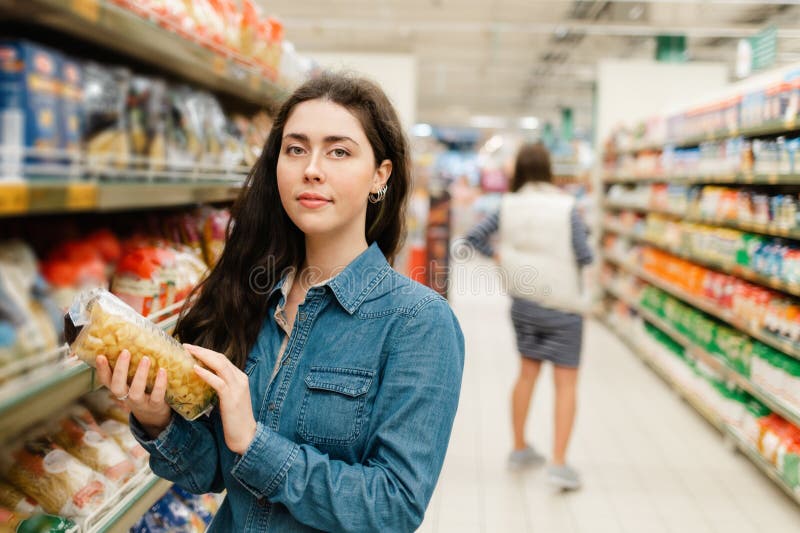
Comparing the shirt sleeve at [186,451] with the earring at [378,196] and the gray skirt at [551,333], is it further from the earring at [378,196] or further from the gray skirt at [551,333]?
the gray skirt at [551,333]

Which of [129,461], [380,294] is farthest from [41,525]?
[380,294]

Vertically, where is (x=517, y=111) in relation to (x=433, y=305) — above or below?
above

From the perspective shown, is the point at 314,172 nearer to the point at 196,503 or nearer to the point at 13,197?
the point at 13,197

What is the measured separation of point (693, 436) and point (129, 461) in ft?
13.0

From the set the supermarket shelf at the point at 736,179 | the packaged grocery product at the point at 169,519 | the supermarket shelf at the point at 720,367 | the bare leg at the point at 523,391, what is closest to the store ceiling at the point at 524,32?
the supermarket shelf at the point at 736,179

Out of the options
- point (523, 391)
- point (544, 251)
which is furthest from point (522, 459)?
point (544, 251)

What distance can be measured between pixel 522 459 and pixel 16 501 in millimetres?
3055

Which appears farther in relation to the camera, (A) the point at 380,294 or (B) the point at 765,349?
(B) the point at 765,349

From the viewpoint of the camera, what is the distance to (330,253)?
140 centimetres

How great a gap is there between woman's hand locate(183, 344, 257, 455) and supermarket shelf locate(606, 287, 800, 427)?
10.8 feet

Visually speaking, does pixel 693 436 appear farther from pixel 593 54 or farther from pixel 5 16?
pixel 593 54

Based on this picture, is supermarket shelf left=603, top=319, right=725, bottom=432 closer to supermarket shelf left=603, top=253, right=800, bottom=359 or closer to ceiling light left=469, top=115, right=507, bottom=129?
supermarket shelf left=603, top=253, right=800, bottom=359

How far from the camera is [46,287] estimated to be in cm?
136

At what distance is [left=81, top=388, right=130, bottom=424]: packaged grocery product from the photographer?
7.18 feet
